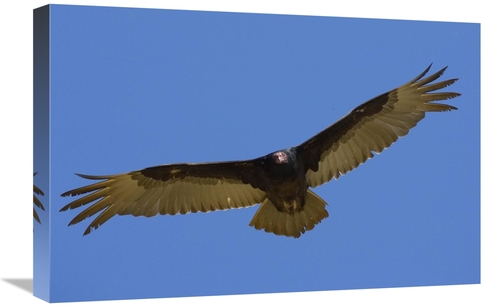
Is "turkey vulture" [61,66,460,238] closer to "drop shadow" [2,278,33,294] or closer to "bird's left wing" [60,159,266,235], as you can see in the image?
"bird's left wing" [60,159,266,235]

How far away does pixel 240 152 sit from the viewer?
911cm

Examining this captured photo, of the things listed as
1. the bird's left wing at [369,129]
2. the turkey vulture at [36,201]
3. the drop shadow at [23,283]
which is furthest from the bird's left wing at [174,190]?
the drop shadow at [23,283]

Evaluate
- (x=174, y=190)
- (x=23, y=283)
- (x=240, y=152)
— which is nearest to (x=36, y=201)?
(x=23, y=283)

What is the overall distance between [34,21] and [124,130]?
1.24 meters

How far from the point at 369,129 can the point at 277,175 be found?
0.88 m

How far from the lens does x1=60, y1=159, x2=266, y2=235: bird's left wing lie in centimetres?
862

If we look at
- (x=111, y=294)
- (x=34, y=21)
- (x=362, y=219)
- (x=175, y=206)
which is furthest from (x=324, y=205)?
(x=34, y=21)

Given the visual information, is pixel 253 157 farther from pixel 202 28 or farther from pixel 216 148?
pixel 202 28

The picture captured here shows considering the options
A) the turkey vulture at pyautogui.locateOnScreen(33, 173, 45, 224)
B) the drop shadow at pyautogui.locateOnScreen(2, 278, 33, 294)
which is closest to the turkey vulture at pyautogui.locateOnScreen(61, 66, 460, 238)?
the turkey vulture at pyautogui.locateOnScreen(33, 173, 45, 224)

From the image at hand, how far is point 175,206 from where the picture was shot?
8859 millimetres

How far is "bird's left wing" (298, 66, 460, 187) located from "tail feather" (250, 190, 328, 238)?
21 centimetres

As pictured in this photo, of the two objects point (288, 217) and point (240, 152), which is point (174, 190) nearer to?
point (240, 152)

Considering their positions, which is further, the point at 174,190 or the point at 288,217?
the point at 288,217

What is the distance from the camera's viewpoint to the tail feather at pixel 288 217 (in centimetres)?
907
